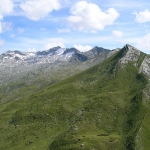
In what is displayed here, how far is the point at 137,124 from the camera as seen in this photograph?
116750 millimetres

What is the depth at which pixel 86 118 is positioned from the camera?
128750 mm

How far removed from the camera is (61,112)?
469 ft

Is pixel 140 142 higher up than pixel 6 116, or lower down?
higher up

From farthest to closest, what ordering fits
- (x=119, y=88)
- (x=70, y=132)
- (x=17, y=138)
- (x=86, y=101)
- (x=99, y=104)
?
(x=119, y=88) < (x=86, y=101) < (x=99, y=104) < (x=17, y=138) < (x=70, y=132)

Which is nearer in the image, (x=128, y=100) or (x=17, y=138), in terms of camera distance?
(x=17, y=138)

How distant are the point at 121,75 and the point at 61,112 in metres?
66.6

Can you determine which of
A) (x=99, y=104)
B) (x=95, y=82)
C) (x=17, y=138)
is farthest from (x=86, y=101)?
(x=17, y=138)

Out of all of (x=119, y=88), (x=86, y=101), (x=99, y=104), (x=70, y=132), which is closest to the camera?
(x=70, y=132)

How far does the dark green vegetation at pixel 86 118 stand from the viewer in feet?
347

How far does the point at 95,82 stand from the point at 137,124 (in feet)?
248

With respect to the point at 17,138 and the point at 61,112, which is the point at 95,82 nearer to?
the point at 61,112

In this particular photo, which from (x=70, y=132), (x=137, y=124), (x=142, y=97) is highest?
(x=142, y=97)

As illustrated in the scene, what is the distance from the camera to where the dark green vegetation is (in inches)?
4161

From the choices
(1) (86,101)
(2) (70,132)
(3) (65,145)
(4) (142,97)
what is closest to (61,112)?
(1) (86,101)
